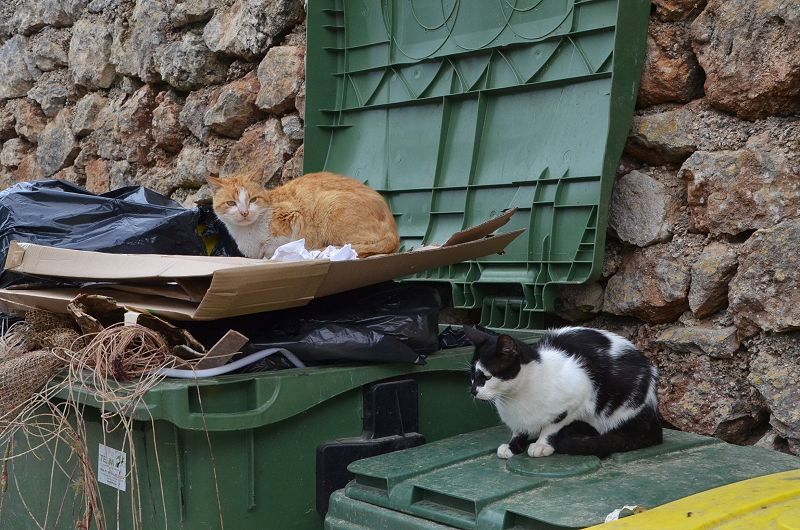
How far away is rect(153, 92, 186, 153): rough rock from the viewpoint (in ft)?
15.5

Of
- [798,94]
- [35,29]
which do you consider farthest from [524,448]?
[35,29]

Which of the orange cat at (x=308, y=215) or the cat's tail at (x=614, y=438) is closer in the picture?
the cat's tail at (x=614, y=438)

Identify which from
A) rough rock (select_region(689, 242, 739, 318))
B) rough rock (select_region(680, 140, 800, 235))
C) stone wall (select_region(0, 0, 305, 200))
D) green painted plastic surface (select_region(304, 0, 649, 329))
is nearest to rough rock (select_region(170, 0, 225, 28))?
stone wall (select_region(0, 0, 305, 200))

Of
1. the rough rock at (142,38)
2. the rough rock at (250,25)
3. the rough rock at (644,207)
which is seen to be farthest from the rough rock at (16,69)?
the rough rock at (644,207)

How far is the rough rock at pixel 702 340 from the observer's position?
98.0 inches

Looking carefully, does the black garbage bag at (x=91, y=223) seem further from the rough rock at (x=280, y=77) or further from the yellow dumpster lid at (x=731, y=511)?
the yellow dumpster lid at (x=731, y=511)

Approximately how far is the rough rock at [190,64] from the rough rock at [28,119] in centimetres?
Answer: 172

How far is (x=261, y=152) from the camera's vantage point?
4.18 metres

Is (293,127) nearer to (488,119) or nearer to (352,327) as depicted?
(488,119)

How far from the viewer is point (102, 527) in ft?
6.73

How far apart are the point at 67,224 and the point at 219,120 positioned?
1.73 m

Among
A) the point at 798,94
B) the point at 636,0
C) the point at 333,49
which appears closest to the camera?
the point at 798,94

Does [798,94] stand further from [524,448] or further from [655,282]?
[524,448]

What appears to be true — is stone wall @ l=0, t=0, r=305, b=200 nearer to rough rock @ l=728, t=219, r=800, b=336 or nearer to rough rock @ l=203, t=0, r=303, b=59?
rough rock @ l=203, t=0, r=303, b=59
